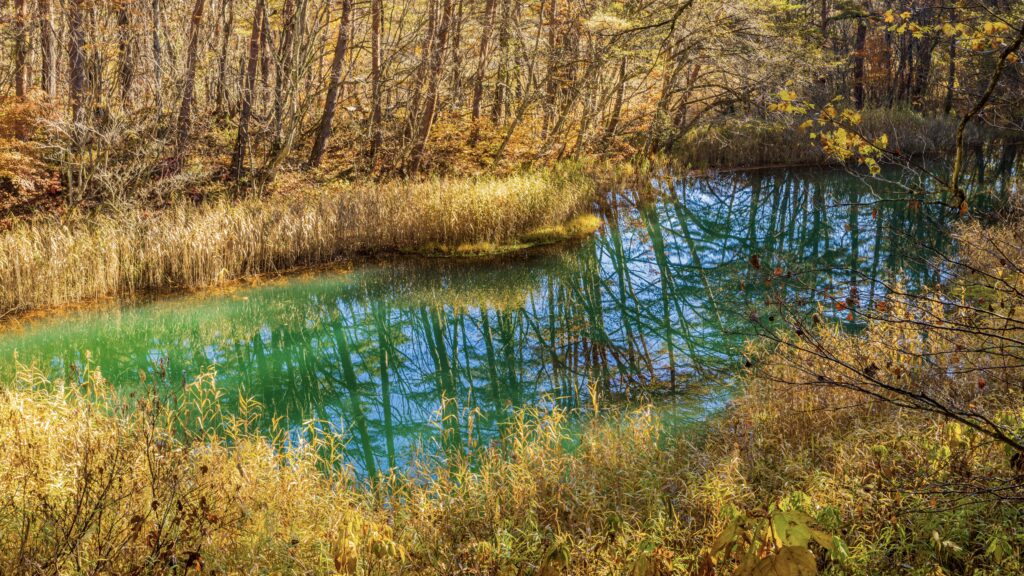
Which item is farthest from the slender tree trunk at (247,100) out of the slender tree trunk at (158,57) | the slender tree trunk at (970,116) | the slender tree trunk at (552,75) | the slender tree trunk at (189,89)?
the slender tree trunk at (970,116)

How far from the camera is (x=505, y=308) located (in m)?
9.97

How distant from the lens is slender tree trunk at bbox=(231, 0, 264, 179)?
14.4 meters

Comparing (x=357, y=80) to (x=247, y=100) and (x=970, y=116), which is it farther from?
(x=970, y=116)

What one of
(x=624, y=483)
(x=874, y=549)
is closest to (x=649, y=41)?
(x=624, y=483)

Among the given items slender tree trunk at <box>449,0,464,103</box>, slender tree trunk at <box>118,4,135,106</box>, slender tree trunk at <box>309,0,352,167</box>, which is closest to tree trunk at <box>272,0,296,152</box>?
slender tree trunk at <box>309,0,352,167</box>

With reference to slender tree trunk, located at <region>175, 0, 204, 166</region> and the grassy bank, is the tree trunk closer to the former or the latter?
slender tree trunk, located at <region>175, 0, 204, 166</region>

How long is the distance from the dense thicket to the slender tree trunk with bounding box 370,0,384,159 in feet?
0.16

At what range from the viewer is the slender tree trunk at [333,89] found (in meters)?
14.8

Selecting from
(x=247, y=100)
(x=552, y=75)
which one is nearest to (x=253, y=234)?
(x=247, y=100)

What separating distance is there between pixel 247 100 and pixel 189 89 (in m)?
1.09

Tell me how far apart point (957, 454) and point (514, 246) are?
980 cm

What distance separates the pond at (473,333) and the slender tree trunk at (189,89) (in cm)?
503

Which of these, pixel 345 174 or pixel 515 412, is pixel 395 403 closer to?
pixel 515 412

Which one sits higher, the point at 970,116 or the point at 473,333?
the point at 970,116
